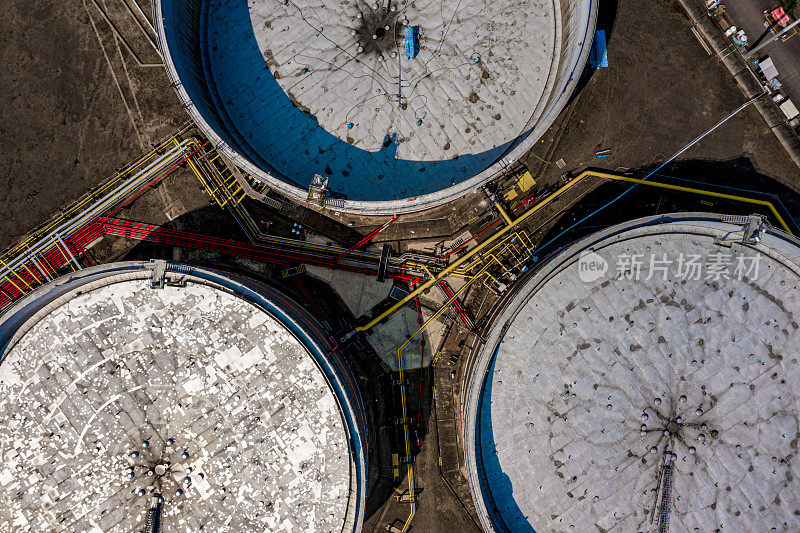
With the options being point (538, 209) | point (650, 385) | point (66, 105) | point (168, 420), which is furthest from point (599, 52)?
point (66, 105)

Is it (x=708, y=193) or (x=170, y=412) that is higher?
(x=708, y=193)

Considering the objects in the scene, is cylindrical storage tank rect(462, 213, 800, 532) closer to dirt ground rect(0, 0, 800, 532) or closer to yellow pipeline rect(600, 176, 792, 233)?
yellow pipeline rect(600, 176, 792, 233)

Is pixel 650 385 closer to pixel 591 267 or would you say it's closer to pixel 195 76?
pixel 591 267

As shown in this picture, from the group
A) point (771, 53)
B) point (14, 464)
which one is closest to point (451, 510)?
point (14, 464)

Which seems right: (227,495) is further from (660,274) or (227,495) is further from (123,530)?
(660,274)

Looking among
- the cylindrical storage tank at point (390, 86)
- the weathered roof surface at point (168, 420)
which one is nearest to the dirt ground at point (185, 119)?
the cylindrical storage tank at point (390, 86)
